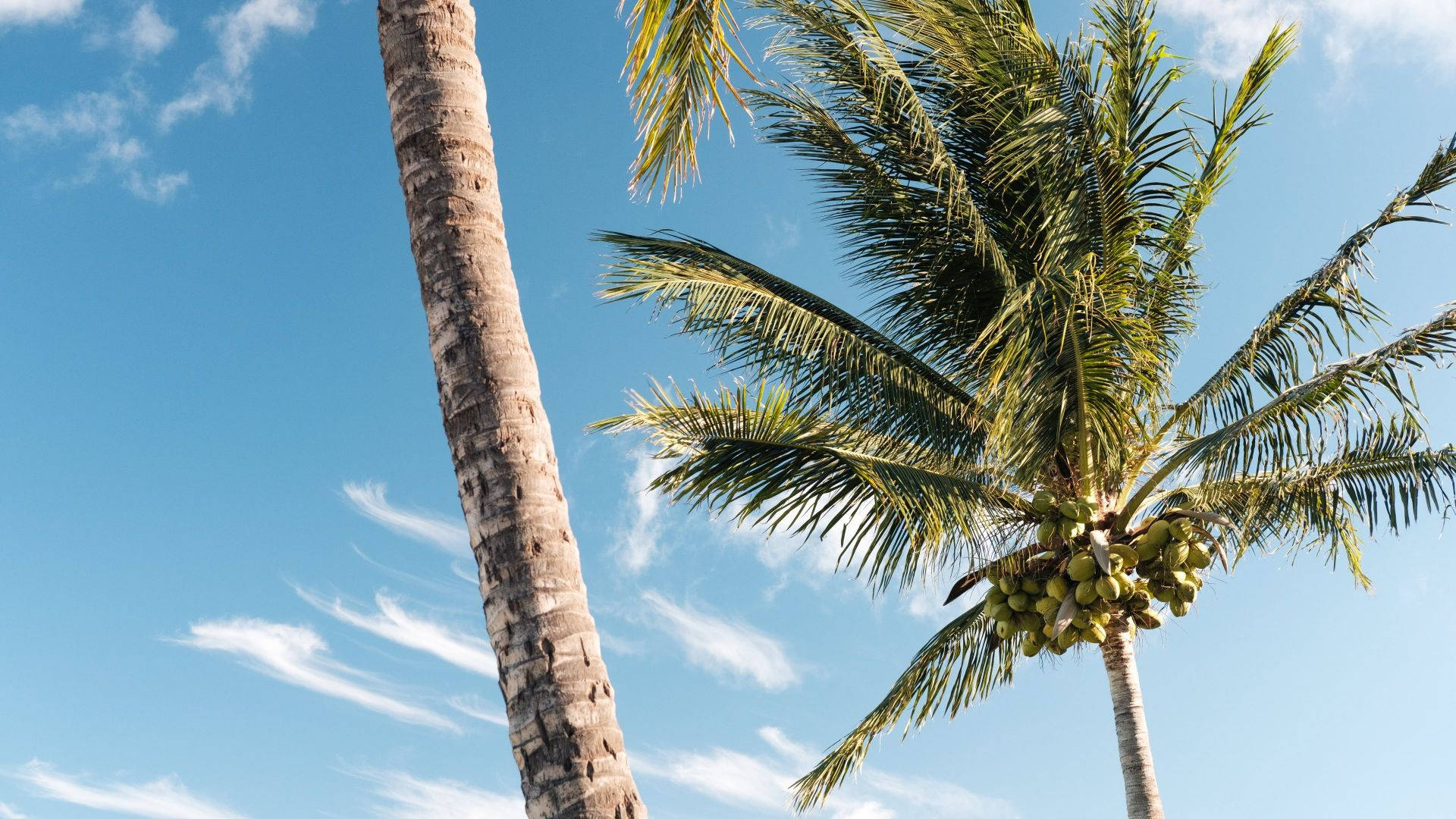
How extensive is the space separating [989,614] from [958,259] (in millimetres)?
2813

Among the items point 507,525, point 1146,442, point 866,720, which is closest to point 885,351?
point 1146,442

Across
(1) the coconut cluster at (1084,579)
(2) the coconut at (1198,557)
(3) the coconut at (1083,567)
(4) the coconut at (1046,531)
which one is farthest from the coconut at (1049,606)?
(2) the coconut at (1198,557)

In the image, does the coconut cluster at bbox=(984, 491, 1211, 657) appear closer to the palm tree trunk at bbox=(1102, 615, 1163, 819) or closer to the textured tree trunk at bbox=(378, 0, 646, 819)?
the palm tree trunk at bbox=(1102, 615, 1163, 819)

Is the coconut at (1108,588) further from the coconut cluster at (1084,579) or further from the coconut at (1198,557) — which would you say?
the coconut at (1198,557)

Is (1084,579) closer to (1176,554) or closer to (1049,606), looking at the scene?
(1049,606)

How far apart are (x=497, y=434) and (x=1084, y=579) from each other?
6.14m

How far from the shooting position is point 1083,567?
8406mm

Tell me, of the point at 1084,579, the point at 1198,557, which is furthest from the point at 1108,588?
the point at 1198,557

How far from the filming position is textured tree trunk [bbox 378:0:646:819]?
315 cm

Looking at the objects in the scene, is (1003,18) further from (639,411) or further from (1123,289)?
(639,411)

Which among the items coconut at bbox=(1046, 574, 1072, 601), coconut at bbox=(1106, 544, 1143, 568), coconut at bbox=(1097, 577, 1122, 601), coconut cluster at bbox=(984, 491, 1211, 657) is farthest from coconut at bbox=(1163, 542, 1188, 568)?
coconut at bbox=(1046, 574, 1072, 601)

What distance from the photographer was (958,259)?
939 cm

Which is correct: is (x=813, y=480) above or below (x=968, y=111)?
below

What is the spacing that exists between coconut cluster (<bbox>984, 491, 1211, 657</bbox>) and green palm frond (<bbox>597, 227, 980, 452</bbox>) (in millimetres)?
1021
